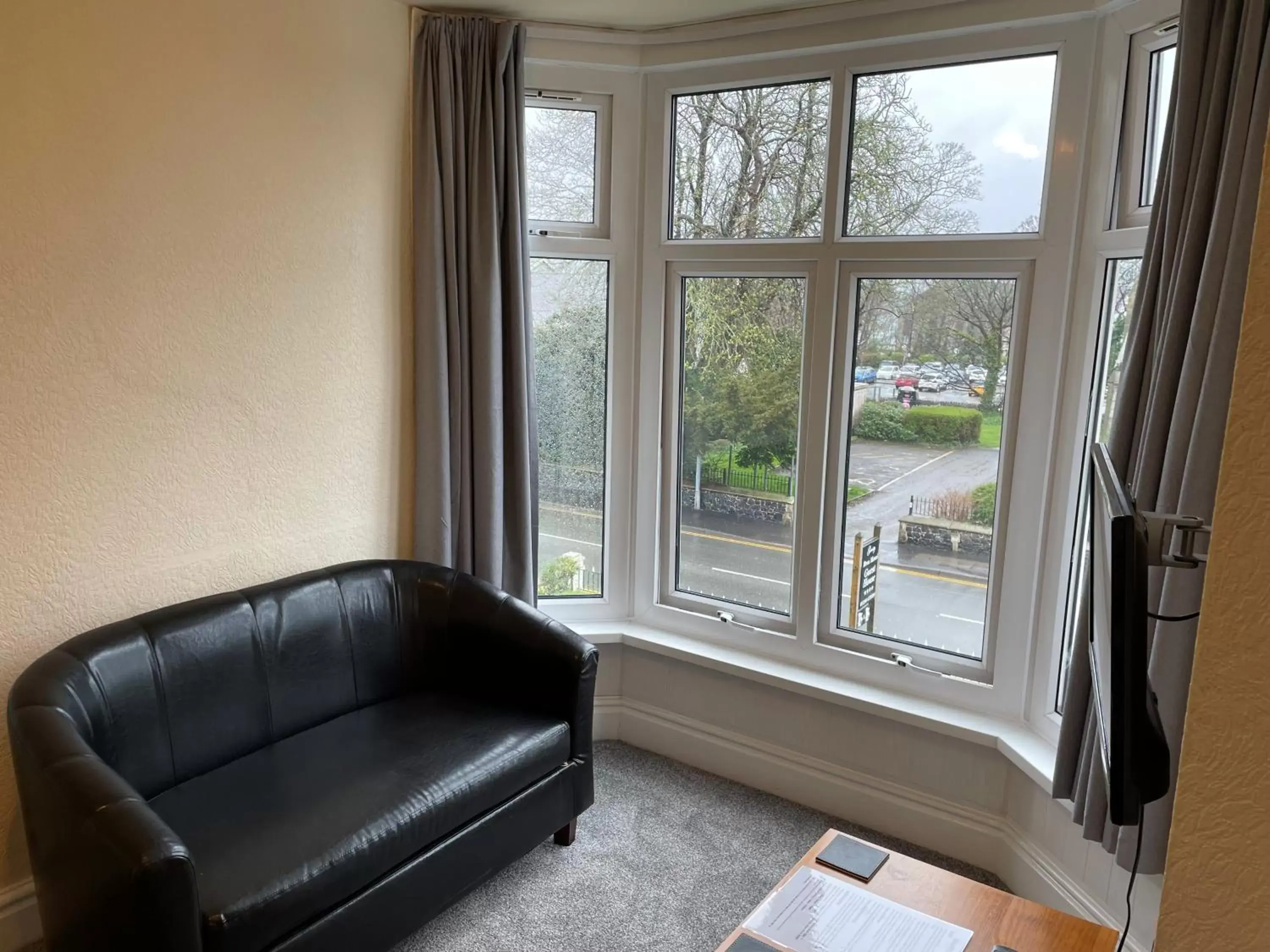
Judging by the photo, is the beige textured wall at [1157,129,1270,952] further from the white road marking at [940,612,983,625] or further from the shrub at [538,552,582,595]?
the shrub at [538,552,582,595]

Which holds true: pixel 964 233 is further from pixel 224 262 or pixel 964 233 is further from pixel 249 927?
pixel 249 927

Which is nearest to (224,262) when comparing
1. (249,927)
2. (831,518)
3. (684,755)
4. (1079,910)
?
(249,927)

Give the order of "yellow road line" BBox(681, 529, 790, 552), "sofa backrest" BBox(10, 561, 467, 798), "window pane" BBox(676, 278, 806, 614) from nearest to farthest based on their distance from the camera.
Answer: "sofa backrest" BBox(10, 561, 467, 798)
"window pane" BBox(676, 278, 806, 614)
"yellow road line" BBox(681, 529, 790, 552)

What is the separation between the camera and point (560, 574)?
3.40 meters

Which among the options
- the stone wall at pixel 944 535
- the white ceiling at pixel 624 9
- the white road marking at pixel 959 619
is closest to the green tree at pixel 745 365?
the stone wall at pixel 944 535

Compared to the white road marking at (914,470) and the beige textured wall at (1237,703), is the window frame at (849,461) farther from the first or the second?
the beige textured wall at (1237,703)

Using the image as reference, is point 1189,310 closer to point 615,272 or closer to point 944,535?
point 944,535

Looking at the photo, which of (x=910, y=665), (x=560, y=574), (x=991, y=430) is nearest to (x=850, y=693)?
(x=910, y=665)

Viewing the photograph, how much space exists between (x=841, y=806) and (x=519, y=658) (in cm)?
119

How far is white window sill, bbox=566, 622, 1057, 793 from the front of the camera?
252 cm

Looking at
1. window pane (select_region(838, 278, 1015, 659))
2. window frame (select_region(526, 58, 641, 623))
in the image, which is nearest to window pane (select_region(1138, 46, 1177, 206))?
window pane (select_region(838, 278, 1015, 659))

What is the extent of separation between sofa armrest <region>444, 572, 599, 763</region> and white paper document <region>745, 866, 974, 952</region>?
1.00 m

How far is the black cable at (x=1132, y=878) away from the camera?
3.73ft

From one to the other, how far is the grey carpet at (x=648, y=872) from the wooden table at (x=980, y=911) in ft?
2.34
